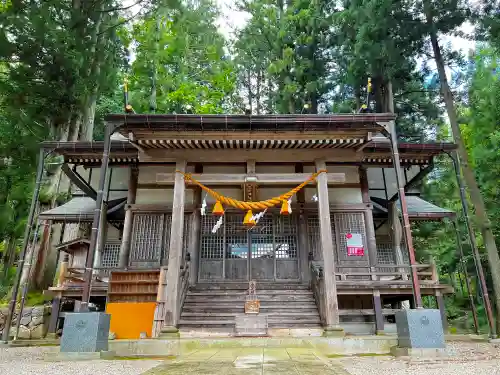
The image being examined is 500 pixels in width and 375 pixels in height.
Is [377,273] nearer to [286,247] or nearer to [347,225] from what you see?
[347,225]

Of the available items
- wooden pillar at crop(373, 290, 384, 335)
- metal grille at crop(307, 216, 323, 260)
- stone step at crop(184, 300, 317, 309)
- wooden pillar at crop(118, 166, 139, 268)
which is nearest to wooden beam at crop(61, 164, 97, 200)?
wooden pillar at crop(118, 166, 139, 268)

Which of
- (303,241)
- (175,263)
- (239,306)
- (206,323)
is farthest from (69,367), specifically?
(303,241)

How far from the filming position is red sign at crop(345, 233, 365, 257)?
10164 millimetres

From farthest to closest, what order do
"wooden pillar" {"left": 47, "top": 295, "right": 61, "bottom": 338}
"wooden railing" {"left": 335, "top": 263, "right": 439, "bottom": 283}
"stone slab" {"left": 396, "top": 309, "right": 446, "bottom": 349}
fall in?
"wooden pillar" {"left": 47, "top": 295, "right": 61, "bottom": 338}
"wooden railing" {"left": 335, "top": 263, "right": 439, "bottom": 283}
"stone slab" {"left": 396, "top": 309, "right": 446, "bottom": 349}

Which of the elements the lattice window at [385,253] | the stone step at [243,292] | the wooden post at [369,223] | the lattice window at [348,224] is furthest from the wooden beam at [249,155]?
the stone step at [243,292]

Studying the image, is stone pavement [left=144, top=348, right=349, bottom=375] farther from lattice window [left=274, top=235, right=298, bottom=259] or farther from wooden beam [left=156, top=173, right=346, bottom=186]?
lattice window [left=274, top=235, right=298, bottom=259]

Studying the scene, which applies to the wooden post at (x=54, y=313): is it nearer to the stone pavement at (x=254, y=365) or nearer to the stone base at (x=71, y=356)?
the stone base at (x=71, y=356)

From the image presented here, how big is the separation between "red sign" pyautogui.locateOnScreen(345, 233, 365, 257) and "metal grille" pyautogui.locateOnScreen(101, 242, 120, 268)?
284 inches

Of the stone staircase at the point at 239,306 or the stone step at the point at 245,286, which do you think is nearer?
the stone staircase at the point at 239,306

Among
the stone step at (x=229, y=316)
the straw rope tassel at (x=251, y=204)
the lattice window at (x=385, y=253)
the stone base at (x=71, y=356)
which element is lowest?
the stone base at (x=71, y=356)

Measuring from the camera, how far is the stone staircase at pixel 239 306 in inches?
330

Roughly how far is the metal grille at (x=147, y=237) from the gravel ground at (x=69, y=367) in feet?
12.8

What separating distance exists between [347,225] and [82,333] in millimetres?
7451

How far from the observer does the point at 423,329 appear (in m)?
6.06
